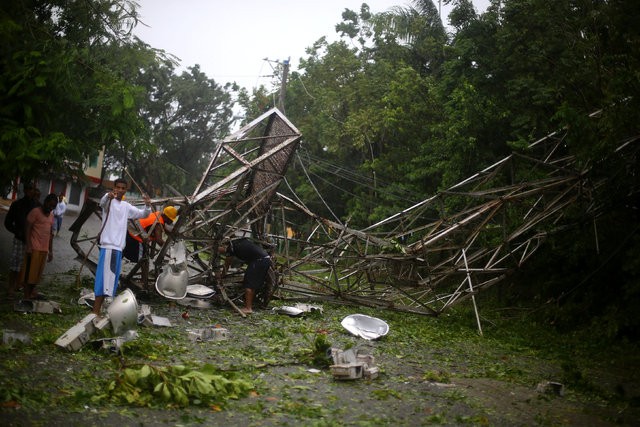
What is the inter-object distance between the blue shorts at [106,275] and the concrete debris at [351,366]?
3.30 m

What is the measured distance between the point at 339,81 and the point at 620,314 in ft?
86.7

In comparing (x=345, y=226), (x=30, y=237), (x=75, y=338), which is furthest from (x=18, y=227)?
(x=345, y=226)

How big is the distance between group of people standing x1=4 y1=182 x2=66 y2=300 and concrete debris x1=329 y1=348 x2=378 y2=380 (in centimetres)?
508

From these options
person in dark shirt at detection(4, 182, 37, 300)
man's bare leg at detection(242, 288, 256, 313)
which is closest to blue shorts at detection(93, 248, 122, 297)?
person in dark shirt at detection(4, 182, 37, 300)

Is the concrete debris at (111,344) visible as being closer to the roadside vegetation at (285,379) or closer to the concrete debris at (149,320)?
the roadside vegetation at (285,379)

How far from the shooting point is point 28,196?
10.4 meters

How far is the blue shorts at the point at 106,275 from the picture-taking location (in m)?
8.79

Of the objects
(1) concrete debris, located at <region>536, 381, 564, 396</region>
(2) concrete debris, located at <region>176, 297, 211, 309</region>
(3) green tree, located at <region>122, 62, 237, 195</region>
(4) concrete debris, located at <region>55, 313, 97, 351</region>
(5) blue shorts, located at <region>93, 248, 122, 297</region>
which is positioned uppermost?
(3) green tree, located at <region>122, 62, 237, 195</region>

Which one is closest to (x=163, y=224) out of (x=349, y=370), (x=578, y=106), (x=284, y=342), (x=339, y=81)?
(x=284, y=342)

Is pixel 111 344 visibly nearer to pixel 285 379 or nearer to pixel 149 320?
pixel 285 379

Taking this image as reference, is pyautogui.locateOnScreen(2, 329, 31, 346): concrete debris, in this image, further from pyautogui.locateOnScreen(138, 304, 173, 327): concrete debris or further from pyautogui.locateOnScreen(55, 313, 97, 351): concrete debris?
pyautogui.locateOnScreen(138, 304, 173, 327): concrete debris

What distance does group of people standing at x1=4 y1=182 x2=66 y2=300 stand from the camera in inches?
389

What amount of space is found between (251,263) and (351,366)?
5.28 metres

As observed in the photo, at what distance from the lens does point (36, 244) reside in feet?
32.7
